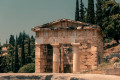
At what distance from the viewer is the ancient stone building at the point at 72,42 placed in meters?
23.3

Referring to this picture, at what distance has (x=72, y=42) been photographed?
78.0 ft

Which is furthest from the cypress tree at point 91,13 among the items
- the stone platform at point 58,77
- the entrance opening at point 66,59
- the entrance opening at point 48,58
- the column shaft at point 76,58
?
the stone platform at point 58,77

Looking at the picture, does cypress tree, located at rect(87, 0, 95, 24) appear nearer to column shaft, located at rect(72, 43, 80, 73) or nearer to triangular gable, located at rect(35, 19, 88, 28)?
triangular gable, located at rect(35, 19, 88, 28)

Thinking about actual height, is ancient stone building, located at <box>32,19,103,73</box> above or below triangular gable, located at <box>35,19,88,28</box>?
below

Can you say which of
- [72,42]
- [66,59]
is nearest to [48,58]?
[66,59]

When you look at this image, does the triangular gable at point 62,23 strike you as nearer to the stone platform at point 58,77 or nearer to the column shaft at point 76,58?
the column shaft at point 76,58

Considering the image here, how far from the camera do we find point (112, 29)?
48.2 m

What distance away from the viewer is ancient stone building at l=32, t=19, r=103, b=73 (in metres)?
23.3

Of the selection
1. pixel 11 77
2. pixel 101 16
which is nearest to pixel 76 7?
pixel 101 16

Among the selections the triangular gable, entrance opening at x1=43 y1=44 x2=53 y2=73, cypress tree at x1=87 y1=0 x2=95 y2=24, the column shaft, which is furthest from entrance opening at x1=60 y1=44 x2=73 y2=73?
cypress tree at x1=87 y1=0 x2=95 y2=24

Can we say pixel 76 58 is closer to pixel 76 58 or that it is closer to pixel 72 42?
pixel 76 58

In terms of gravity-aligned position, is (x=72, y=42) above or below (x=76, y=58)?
above

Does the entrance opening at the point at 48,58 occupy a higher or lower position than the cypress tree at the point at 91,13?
lower

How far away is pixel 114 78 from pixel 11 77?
3.32 meters
